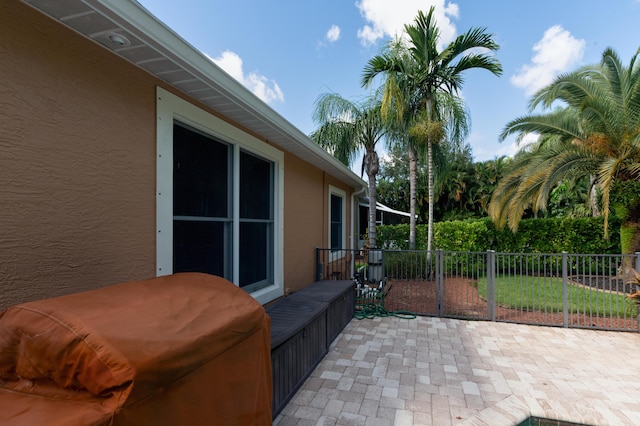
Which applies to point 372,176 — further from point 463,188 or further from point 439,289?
point 463,188

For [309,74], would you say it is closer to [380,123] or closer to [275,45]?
[275,45]

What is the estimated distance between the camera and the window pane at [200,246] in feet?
9.53

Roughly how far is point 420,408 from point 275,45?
8892 mm

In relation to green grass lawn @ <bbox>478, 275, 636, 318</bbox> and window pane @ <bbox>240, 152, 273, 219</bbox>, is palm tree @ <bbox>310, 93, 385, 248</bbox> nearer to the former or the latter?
green grass lawn @ <bbox>478, 275, 636, 318</bbox>

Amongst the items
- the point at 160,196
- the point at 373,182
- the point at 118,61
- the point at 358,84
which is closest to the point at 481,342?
the point at 160,196

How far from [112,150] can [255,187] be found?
2.14m

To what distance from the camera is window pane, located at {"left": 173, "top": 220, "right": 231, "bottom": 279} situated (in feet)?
9.53

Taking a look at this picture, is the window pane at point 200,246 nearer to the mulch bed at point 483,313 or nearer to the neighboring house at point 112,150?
the neighboring house at point 112,150

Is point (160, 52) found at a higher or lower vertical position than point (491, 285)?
higher

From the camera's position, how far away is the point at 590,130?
6953 millimetres

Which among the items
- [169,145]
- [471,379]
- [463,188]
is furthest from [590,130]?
[463,188]

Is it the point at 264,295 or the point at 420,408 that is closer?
the point at 420,408

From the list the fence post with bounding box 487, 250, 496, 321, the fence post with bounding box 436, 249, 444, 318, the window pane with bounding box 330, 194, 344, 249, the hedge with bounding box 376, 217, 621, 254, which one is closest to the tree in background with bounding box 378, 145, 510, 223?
the hedge with bounding box 376, 217, 621, 254

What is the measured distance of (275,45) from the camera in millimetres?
8492
